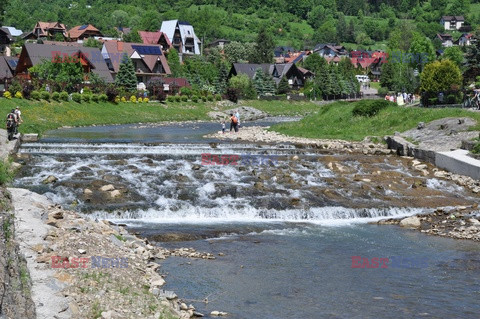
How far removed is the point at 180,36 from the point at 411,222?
163423 millimetres

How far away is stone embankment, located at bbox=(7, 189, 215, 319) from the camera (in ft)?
37.9

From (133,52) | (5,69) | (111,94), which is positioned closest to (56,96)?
(111,94)

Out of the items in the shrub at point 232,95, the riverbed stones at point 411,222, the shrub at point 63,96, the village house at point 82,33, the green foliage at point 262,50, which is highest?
the village house at point 82,33

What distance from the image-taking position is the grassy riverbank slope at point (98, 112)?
52.7 meters

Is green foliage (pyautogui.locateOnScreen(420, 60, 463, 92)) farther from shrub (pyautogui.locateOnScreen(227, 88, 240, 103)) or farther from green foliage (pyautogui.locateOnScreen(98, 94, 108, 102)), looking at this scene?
shrub (pyautogui.locateOnScreen(227, 88, 240, 103))

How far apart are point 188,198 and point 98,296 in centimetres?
1229

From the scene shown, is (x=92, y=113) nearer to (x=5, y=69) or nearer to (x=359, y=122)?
(x=359, y=122)

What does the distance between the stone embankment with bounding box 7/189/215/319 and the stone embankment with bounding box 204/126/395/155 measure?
21626 mm

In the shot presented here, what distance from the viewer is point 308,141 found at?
4350cm

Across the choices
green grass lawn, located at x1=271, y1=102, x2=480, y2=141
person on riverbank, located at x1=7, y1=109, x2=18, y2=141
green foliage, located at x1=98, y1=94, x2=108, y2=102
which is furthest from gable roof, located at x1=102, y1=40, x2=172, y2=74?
person on riverbank, located at x1=7, y1=109, x2=18, y2=141

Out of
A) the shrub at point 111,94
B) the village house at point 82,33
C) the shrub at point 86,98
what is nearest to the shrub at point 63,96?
the shrub at point 86,98

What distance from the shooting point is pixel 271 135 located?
48094mm

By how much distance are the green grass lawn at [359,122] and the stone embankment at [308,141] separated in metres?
1.67

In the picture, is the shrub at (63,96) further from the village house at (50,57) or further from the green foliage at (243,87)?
the green foliage at (243,87)
